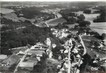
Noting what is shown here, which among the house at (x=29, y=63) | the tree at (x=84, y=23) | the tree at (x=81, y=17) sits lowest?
the house at (x=29, y=63)

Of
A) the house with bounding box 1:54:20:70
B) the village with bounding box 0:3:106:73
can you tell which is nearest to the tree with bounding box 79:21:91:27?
the village with bounding box 0:3:106:73

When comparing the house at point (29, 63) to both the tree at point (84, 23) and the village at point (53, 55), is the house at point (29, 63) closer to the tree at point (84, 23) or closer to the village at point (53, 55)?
the village at point (53, 55)

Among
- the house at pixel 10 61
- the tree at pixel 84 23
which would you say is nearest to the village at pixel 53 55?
the house at pixel 10 61

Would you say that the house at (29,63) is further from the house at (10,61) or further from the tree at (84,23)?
the tree at (84,23)

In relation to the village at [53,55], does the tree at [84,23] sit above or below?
above

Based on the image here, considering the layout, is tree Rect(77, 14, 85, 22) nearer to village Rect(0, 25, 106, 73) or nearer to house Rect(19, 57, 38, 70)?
village Rect(0, 25, 106, 73)

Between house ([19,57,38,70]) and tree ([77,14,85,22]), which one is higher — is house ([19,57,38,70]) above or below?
below

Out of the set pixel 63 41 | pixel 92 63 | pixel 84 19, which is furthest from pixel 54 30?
pixel 92 63

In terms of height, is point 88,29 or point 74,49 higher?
point 88,29

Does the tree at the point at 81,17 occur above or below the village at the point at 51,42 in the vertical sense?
above

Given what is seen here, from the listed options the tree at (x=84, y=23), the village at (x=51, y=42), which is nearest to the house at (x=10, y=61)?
the village at (x=51, y=42)

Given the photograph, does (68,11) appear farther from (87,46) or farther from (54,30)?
(87,46)
